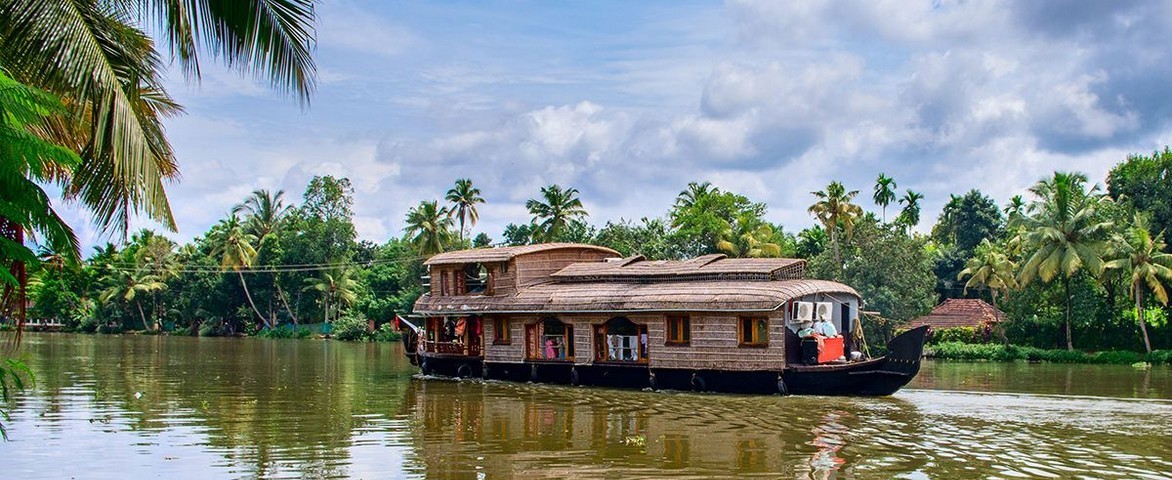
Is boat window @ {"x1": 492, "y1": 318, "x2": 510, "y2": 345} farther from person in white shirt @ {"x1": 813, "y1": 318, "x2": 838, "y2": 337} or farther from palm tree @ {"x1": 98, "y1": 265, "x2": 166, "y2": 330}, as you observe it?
palm tree @ {"x1": 98, "y1": 265, "x2": 166, "y2": 330}

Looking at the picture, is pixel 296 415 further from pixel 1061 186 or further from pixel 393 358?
A: pixel 1061 186

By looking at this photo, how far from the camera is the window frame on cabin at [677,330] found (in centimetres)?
2138

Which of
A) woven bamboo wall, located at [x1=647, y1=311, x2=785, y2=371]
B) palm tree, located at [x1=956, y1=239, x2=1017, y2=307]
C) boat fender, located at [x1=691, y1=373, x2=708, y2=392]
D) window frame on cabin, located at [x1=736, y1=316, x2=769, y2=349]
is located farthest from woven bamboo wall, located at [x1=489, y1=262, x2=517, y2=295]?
palm tree, located at [x1=956, y1=239, x2=1017, y2=307]

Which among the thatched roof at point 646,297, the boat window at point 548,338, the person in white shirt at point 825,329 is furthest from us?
the boat window at point 548,338

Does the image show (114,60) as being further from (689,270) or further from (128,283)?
(128,283)

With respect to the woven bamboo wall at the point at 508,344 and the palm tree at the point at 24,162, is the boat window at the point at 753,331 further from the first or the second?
the palm tree at the point at 24,162

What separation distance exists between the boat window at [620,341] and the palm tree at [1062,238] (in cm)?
1792

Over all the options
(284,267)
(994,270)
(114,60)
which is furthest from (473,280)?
(284,267)

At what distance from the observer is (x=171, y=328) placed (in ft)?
230

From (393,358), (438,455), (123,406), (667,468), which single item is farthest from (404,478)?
(393,358)

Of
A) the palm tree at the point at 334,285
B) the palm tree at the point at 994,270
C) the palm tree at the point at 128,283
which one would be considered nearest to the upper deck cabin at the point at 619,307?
the palm tree at the point at 994,270

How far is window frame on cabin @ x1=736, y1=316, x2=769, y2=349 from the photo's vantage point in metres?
20.3

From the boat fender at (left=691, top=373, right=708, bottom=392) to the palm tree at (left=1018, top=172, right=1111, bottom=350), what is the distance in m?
18.4

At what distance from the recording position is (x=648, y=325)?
21844 millimetres
